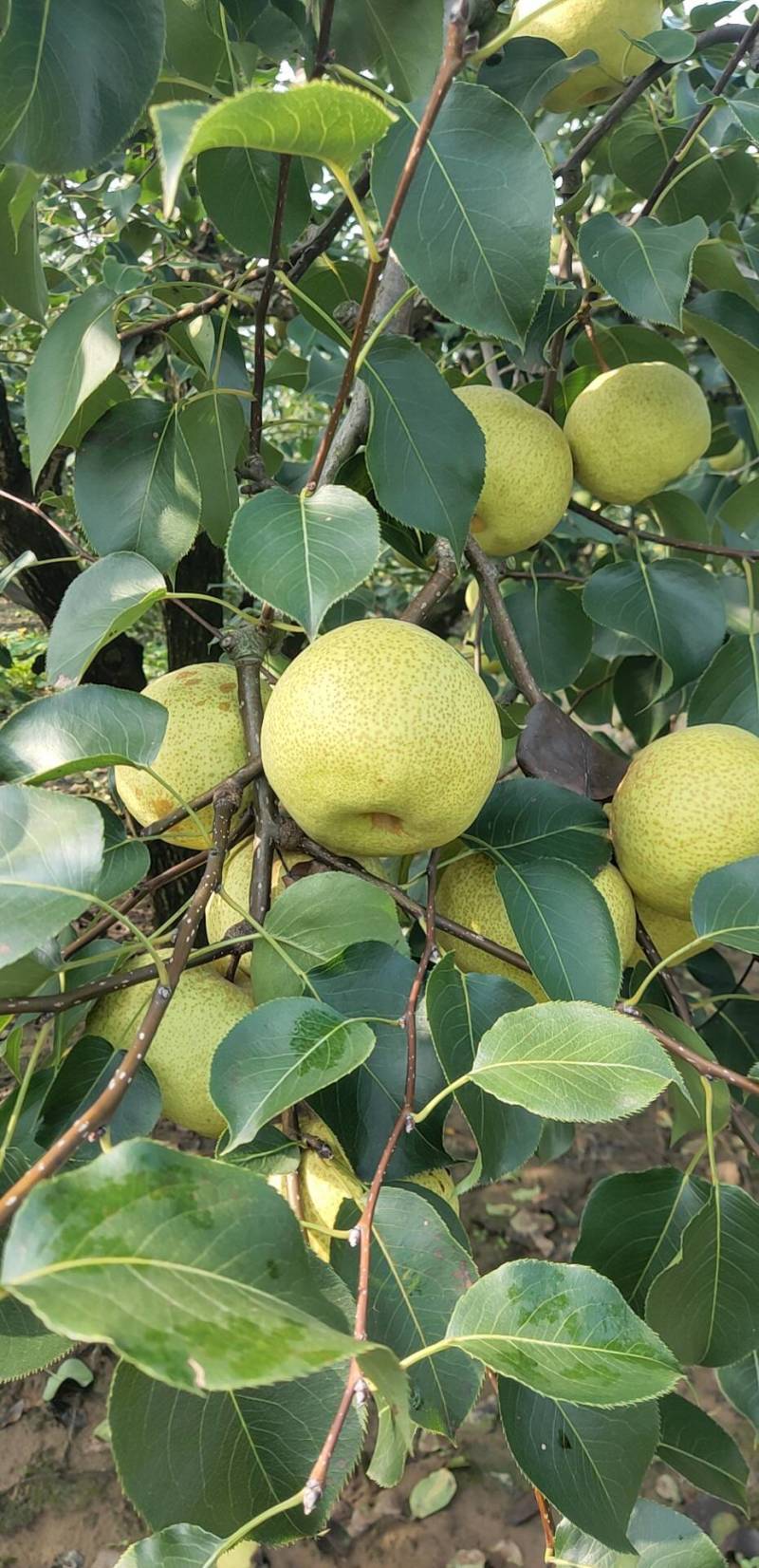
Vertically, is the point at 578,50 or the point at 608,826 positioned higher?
the point at 578,50

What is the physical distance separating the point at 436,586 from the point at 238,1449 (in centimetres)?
91

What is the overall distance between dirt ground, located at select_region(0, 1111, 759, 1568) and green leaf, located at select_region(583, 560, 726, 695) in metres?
1.91

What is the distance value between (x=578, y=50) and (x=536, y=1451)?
1.77 metres

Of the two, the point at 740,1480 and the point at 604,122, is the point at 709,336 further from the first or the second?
the point at 740,1480

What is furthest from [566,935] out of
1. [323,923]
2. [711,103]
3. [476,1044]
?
[711,103]

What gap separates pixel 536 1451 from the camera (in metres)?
0.84

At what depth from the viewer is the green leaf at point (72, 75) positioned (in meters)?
0.86

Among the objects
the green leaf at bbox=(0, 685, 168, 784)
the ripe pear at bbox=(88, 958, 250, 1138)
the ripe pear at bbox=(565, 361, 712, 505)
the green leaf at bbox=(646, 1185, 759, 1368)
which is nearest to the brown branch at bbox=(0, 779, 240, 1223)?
the green leaf at bbox=(0, 685, 168, 784)

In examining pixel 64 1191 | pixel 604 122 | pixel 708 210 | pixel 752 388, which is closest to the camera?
pixel 64 1191

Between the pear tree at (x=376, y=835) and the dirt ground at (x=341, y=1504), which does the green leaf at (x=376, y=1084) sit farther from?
the dirt ground at (x=341, y=1504)

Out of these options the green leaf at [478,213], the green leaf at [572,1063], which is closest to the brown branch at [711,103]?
the green leaf at [478,213]

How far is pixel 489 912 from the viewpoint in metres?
1.16

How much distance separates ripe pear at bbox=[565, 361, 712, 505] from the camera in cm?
144

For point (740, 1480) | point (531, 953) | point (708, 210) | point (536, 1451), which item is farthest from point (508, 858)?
point (708, 210)
